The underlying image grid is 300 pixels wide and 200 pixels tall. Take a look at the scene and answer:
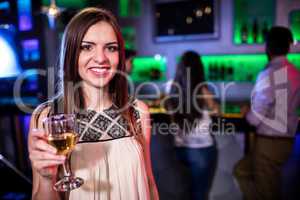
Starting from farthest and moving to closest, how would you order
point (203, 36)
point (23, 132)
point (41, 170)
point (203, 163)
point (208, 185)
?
point (23, 132) → point (203, 36) → point (208, 185) → point (203, 163) → point (41, 170)

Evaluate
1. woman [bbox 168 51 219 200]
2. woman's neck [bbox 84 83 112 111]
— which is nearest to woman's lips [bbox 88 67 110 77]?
woman's neck [bbox 84 83 112 111]

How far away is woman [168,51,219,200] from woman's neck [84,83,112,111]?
1.24m

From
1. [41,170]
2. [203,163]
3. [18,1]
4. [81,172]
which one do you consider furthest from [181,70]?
[18,1]

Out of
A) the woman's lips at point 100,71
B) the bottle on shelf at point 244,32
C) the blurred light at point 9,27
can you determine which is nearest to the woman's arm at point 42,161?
the woman's lips at point 100,71

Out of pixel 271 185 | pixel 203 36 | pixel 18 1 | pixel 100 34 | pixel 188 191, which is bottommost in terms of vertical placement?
pixel 188 191

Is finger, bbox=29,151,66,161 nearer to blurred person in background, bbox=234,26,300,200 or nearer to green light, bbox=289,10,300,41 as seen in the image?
blurred person in background, bbox=234,26,300,200

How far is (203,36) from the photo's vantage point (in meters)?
3.93

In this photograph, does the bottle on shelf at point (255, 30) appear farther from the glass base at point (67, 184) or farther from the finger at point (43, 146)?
the finger at point (43, 146)

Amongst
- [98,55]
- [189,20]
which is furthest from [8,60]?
[98,55]

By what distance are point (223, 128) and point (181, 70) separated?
62 centimetres

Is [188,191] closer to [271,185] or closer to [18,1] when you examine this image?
[271,185]

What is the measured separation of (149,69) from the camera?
4660mm

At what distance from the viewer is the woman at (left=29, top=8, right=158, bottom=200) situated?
3.90ft

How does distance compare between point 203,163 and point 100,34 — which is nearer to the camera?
point 100,34
